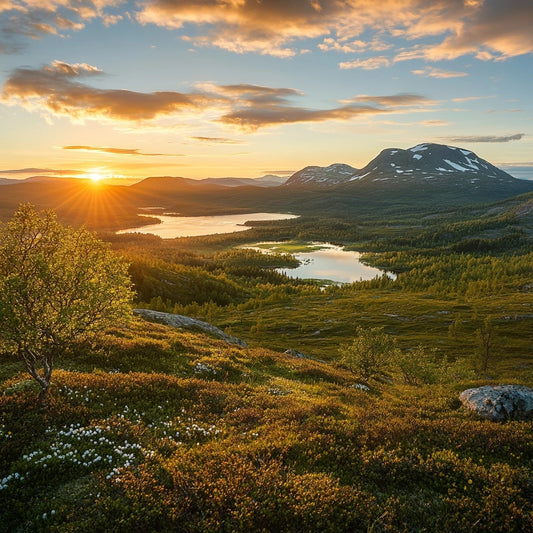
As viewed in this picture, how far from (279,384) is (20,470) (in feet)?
60.4

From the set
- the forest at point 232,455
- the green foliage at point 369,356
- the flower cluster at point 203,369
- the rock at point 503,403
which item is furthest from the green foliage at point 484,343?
the flower cluster at point 203,369

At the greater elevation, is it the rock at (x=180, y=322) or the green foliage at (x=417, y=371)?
the rock at (x=180, y=322)

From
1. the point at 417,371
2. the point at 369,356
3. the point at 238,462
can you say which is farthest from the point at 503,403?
the point at 417,371

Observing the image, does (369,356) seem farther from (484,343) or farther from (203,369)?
(484,343)

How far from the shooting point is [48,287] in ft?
56.7

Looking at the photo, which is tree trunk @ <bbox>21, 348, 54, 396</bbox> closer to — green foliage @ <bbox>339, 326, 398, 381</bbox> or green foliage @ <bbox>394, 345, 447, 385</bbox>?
green foliage @ <bbox>339, 326, 398, 381</bbox>

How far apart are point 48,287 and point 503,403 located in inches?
1070

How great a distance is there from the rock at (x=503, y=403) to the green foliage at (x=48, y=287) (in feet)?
76.7

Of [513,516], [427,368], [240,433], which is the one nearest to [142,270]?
[427,368]

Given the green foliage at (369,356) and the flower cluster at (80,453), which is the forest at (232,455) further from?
the green foliage at (369,356)

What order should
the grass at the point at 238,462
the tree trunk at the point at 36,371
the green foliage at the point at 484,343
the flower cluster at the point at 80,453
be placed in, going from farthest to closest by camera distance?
1. the green foliage at the point at 484,343
2. the tree trunk at the point at 36,371
3. the flower cluster at the point at 80,453
4. the grass at the point at 238,462

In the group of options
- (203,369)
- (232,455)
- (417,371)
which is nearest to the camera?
(232,455)

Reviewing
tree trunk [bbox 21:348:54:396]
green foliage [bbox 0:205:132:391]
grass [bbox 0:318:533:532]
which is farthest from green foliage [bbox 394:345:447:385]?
tree trunk [bbox 21:348:54:396]

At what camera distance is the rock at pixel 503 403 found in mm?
21125
